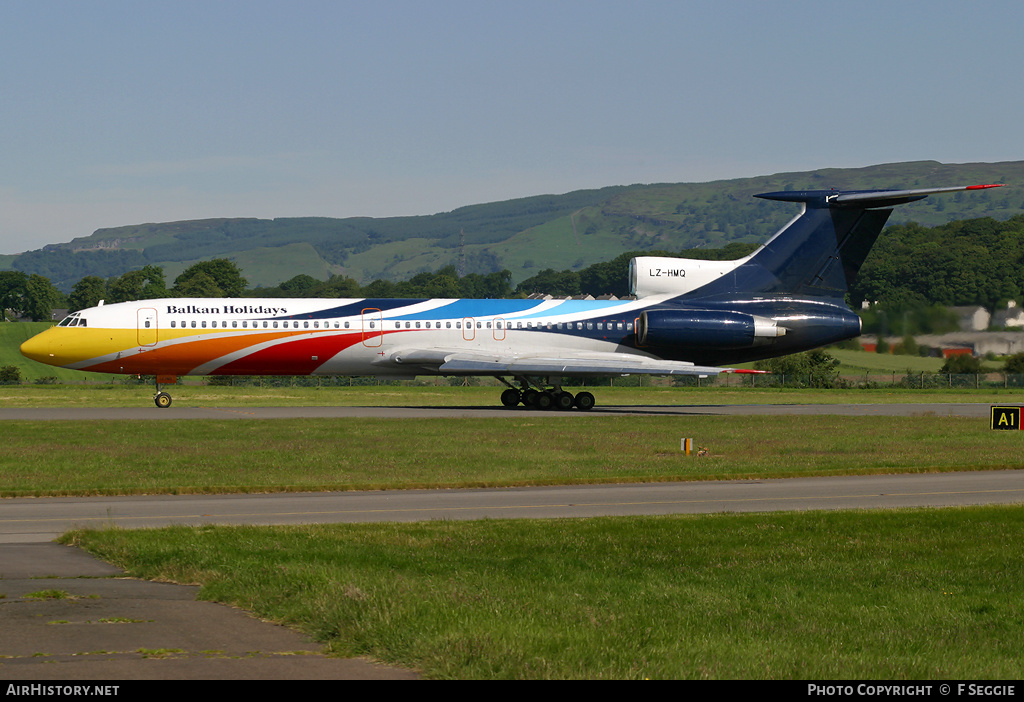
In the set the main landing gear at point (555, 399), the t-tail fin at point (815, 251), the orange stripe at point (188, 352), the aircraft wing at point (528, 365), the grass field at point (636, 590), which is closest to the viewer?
the grass field at point (636, 590)

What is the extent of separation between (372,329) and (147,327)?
9.07 meters

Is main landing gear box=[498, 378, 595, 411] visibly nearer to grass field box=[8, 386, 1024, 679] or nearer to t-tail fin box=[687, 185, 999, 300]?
t-tail fin box=[687, 185, 999, 300]

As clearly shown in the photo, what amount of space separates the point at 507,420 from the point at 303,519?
69.4 feet

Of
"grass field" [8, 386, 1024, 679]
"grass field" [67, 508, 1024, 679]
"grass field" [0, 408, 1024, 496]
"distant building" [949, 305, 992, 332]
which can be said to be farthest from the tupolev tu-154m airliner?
"grass field" [67, 508, 1024, 679]

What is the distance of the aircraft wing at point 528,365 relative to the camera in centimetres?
4594

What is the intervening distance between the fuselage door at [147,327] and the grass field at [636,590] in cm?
3020

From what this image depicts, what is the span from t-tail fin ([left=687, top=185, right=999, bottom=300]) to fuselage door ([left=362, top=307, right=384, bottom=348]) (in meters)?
14.0

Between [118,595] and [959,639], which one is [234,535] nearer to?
[118,595]

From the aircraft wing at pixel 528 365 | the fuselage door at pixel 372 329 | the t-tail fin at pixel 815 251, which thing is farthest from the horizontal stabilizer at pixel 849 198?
the fuselage door at pixel 372 329

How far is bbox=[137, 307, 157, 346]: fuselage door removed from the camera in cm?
4544

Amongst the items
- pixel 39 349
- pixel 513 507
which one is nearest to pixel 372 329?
pixel 39 349

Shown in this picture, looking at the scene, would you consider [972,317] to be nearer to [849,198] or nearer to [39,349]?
[849,198]

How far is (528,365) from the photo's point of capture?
46281 millimetres

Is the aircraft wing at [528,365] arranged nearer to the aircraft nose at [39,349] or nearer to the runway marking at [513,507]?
the aircraft nose at [39,349]
